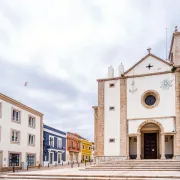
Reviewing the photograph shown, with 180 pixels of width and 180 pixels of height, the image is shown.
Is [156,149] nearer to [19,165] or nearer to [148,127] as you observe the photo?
[148,127]

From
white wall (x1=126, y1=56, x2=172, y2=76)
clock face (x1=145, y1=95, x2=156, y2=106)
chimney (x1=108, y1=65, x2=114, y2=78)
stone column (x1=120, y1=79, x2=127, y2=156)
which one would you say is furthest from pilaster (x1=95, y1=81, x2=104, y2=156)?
clock face (x1=145, y1=95, x2=156, y2=106)

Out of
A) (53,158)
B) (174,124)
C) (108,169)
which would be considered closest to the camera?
(108,169)

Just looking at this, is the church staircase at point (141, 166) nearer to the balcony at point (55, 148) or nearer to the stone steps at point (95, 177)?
the stone steps at point (95, 177)

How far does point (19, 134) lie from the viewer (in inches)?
1294

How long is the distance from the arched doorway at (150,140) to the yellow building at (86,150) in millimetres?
38273

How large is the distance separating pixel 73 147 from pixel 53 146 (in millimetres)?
11473

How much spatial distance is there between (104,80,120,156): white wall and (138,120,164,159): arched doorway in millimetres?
2180

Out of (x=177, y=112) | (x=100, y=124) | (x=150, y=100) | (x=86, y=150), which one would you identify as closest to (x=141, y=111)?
(x=150, y=100)

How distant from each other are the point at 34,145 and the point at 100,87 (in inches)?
505

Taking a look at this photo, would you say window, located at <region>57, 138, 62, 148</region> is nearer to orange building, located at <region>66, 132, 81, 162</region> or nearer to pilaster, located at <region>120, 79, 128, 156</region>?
orange building, located at <region>66, 132, 81, 162</region>

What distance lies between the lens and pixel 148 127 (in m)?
27.5

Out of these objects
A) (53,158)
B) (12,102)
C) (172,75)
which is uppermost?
(172,75)

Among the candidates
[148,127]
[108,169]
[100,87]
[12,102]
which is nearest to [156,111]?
[148,127]

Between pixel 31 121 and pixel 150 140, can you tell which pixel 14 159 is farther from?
pixel 150 140
